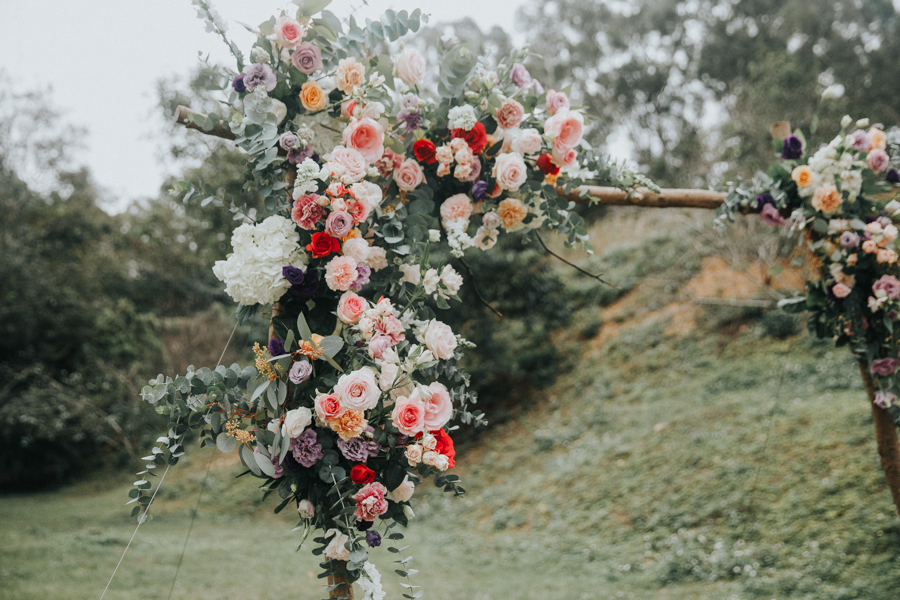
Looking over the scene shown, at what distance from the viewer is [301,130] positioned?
5.23ft

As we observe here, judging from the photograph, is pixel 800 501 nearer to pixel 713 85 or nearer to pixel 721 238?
pixel 721 238

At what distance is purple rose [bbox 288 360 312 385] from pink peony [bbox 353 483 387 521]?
31 centimetres

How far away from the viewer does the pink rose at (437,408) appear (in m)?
1.43

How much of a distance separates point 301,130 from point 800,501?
453 centimetres

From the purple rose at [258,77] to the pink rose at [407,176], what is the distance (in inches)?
16.1

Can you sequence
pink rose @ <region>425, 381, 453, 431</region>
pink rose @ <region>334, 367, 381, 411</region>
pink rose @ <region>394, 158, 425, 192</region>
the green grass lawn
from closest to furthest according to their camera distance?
pink rose @ <region>334, 367, 381, 411</region> < pink rose @ <region>425, 381, 453, 431</region> < pink rose @ <region>394, 158, 425, 192</region> < the green grass lawn

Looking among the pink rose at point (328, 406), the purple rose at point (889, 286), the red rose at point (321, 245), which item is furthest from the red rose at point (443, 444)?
the purple rose at point (889, 286)

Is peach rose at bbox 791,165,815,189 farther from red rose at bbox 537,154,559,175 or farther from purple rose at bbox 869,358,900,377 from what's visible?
red rose at bbox 537,154,559,175

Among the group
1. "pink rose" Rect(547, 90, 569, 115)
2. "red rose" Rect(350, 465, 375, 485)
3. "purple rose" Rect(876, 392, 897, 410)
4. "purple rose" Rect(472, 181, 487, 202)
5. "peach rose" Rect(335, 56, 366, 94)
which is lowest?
"purple rose" Rect(876, 392, 897, 410)

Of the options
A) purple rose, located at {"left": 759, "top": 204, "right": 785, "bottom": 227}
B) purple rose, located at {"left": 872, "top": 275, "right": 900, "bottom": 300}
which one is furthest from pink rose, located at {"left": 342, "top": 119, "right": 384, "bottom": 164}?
purple rose, located at {"left": 872, "top": 275, "right": 900, "bottom": 300}

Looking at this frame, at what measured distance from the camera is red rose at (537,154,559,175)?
1903mm

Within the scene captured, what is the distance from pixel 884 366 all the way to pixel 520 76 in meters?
1.97

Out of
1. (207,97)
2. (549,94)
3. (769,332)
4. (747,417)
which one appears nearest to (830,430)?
(747,417)

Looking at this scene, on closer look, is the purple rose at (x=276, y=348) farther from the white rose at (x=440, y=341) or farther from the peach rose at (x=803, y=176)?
the peach rose at (x=803, y=176)
